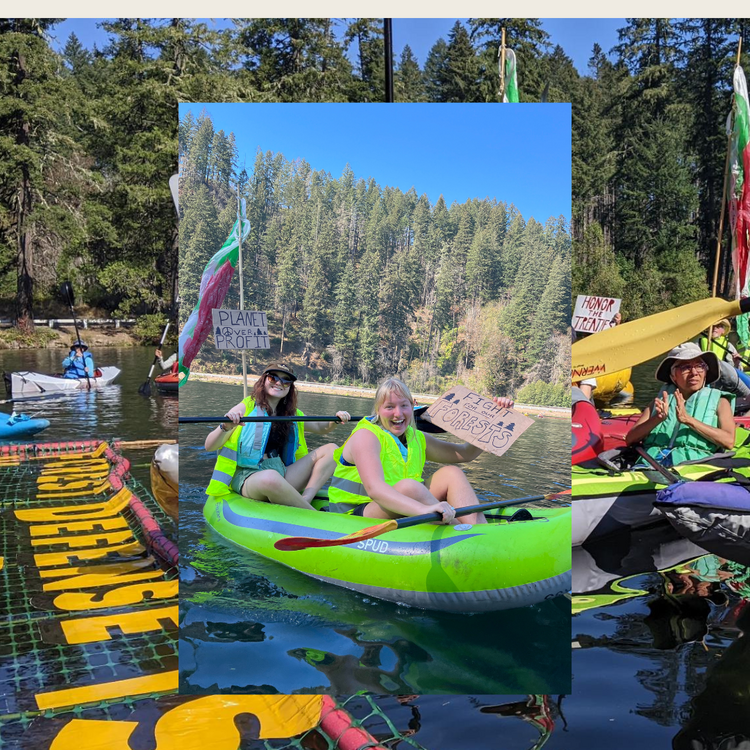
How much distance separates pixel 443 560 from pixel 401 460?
1.46 feet

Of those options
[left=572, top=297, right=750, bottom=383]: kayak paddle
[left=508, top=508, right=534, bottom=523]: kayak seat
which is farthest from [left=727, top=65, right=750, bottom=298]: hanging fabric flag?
[left=508, top=508, right=534, bottom=523]: kayak seat

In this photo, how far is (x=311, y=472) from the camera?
133 inches

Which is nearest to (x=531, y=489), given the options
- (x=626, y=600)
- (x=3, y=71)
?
(x=626, y=600)

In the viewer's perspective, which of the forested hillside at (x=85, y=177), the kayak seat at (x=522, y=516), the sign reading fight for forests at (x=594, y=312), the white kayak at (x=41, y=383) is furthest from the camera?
the forested hillside at (x=85, y=177)

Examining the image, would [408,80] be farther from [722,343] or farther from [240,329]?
[240,329]

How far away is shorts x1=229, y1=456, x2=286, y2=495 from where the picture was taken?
317cm

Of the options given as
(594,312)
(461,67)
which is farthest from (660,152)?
(594,312)

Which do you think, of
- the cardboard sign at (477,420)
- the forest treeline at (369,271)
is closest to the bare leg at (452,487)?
the cardboard sign at (477,420)

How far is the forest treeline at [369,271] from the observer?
262 centimetres

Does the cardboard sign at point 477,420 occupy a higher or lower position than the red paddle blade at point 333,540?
higher

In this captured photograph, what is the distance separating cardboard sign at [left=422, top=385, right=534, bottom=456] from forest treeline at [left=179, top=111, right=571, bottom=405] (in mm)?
52

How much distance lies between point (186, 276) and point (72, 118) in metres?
25.8

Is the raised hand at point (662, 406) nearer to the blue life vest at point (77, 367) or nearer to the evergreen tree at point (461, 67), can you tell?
the blue life vest at point (77, 367)

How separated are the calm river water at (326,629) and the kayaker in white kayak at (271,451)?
0.20ft
